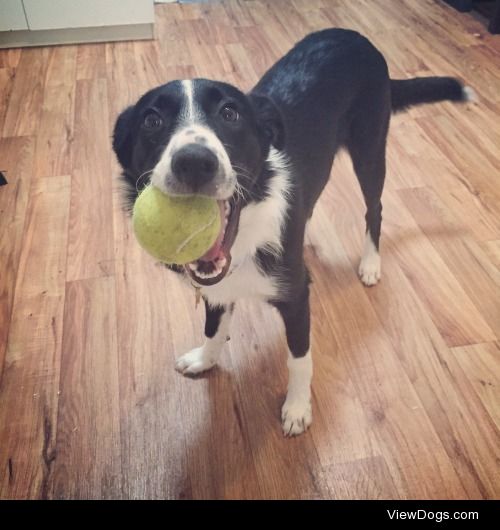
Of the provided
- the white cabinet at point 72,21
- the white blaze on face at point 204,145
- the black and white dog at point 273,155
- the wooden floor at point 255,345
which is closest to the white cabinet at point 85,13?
the white cabinet at point 72,21

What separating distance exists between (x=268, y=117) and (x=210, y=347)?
27.3 inches

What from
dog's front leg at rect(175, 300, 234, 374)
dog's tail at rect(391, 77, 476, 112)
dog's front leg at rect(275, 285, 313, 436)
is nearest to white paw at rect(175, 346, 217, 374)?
dog's front leg at rect(175, 300, 234, 374)

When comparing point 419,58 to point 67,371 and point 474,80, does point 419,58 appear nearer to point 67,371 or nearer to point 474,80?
point 474,80

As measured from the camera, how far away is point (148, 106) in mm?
1183

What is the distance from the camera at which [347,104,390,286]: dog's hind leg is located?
1693 millimetres

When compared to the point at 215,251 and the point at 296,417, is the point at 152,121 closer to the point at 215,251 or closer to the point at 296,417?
the point at 215,251

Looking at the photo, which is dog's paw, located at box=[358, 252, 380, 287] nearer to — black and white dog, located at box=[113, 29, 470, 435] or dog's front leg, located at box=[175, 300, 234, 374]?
black and white dog, located at box=[113, 29, 470, 435]

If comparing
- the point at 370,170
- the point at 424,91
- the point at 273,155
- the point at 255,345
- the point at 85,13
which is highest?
the point at 273,155

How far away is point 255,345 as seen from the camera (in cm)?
172

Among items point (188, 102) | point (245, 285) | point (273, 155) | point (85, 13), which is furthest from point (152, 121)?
point (85, 13)

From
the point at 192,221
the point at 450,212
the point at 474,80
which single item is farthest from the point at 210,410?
the point at 474,80

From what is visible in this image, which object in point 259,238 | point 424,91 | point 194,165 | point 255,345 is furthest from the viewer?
point 424,91

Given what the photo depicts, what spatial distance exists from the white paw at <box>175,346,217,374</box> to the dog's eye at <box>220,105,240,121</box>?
0.73m
